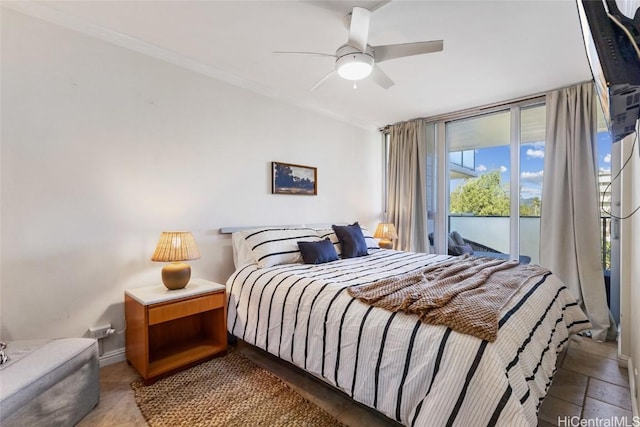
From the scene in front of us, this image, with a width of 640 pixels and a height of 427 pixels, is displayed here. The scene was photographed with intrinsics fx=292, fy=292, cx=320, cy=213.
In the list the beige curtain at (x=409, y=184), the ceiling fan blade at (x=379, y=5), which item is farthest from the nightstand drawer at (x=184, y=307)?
the beige curtain at (x=409, y=184)

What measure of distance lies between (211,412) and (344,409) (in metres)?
0.79

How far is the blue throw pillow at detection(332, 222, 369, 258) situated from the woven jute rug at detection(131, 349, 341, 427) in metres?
1.39

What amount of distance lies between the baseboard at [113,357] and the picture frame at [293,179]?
1967mm

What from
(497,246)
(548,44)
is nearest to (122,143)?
(548,44)

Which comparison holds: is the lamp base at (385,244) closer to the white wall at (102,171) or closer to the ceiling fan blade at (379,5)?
the white wall at (102,171)

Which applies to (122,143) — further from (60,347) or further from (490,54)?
(490,54)

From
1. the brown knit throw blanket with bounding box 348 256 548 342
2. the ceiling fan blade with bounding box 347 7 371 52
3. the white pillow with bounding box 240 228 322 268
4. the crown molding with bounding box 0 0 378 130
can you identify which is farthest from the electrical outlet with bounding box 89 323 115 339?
the ceiling fan blade with bounding box 347 7 371 52

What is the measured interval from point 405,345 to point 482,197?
10.4ft

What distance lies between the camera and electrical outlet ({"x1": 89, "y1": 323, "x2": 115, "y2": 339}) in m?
2.16

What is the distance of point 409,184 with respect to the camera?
432cm

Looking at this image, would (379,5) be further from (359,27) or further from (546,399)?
(546,399)

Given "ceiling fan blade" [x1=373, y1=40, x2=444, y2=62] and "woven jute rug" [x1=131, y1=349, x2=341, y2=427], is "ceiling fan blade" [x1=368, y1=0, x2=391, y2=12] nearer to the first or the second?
"ceiling fan blade" [x1=373, y1=40, x2=444, y2=62]

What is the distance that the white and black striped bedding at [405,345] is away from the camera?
3.88ft

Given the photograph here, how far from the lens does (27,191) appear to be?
1.94m
